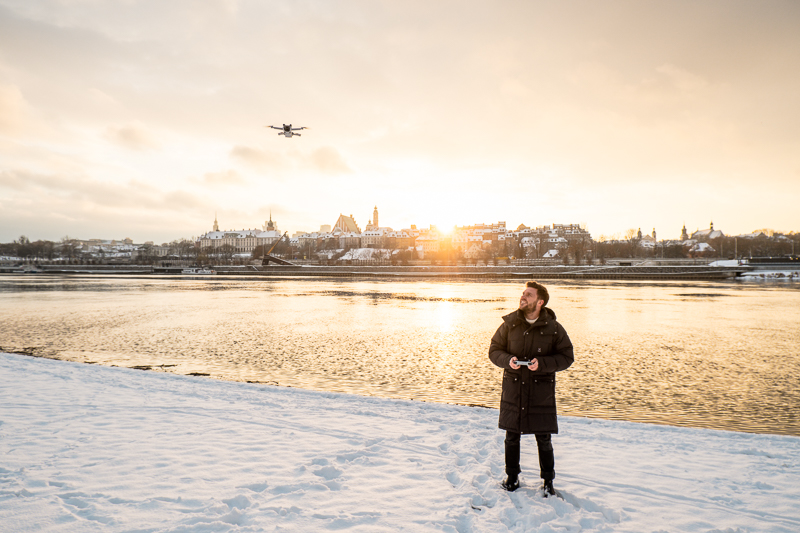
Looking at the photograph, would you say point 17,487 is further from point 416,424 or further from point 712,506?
point 712,506

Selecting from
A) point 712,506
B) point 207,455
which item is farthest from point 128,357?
point 712,506

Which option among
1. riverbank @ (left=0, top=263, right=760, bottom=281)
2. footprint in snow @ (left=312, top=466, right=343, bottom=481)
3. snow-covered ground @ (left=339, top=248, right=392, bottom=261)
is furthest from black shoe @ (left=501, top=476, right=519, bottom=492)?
snow-covered ground @ (left=339, top=248, right=392, bottom=261)

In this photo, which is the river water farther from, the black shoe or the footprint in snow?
the footprint in snow

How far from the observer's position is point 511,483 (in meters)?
4.64

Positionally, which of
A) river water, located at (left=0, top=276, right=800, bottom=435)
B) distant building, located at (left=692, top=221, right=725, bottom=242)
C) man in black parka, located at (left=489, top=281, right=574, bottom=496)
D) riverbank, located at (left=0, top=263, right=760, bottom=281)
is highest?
distant building, located at (left=692, top=221, right=725, bottom=242)

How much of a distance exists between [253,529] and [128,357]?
40.5 feet

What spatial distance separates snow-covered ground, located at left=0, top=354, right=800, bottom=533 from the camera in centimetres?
405

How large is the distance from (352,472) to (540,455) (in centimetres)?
193

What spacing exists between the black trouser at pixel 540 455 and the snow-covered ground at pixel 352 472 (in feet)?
0.71

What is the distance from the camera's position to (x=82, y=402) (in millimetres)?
7438

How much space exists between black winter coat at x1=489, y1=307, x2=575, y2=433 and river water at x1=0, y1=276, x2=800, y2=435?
453 cm

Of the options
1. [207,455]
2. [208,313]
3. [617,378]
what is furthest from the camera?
[208,313]

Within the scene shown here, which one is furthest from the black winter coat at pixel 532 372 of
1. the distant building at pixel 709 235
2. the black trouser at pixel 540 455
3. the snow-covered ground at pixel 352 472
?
the distant building at pixel 709 235

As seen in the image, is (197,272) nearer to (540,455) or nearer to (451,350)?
(451,350)
